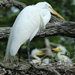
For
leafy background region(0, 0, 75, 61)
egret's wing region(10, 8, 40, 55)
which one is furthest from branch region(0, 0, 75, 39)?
leafy background region(0, 0, 75, 61)

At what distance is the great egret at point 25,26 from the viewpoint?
2.63 m

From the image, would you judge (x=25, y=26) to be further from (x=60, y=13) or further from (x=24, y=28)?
(x=60, y=13)

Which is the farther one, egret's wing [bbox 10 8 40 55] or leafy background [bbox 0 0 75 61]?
leafy background [bbox 0 0 75 61]

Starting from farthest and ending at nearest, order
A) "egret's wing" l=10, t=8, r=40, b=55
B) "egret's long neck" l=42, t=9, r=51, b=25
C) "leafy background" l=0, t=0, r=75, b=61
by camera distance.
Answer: "leafy background" l=0, t=0, r=75, b=61 < "egret's long neck" l=42, t=9, r=51, b=25 < "egret's wing" l=10, t=8, r=40, b=55

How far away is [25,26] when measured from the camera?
273 centimetres

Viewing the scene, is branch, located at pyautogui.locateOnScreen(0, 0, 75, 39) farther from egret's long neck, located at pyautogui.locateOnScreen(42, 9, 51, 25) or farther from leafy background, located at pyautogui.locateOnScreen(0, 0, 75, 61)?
leafy background, located at pyautogui.locateOnScreen(0, 0, 75, 61)

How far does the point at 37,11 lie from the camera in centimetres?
289

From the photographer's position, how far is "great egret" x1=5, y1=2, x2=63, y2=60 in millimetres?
2627

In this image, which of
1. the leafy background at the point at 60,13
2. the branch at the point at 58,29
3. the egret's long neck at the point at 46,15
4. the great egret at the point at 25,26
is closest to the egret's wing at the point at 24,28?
the great egret at the point at 25,26

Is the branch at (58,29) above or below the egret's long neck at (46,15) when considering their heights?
below

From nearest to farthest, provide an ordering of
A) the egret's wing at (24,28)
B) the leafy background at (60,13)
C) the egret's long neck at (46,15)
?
the egret's wing at (24,28), the egret's long neck at (46,15), the leafy background at (60,13)

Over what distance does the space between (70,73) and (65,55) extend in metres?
0.73

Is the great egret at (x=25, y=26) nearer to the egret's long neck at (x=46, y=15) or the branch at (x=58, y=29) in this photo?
the egret's long neck at (x=46, y=15)

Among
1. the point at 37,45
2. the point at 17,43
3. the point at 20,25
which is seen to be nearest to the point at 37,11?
the point at 20,25
